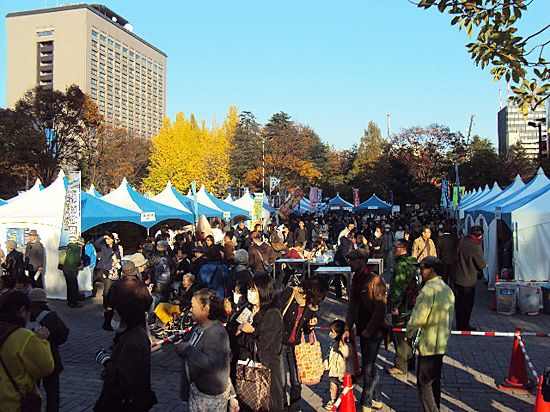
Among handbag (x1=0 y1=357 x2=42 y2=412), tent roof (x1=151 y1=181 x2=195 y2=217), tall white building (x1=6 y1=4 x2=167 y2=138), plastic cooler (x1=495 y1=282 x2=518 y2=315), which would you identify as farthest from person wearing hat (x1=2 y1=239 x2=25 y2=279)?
tall white building (x1=6 y1=4 x2=167 y2=138)

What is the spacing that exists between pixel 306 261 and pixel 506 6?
6.97m

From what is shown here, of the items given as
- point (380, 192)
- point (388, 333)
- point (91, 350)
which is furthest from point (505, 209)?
point (380, 192)

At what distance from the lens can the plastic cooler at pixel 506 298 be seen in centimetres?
1001

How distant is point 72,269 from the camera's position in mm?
11000

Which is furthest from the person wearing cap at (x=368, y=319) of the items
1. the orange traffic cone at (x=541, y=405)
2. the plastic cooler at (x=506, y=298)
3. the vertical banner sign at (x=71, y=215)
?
the vertical banner sign at (x=71, y=215)

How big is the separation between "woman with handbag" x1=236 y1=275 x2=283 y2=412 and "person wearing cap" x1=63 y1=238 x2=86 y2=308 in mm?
7965

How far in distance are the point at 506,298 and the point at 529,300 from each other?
1.52ft

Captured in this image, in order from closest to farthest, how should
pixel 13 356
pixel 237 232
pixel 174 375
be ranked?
pixel 13 356, pixel 174 375, pixel 237 232

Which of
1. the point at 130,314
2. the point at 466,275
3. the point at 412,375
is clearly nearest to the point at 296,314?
the point at 130,314

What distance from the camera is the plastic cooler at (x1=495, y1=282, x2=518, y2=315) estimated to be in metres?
10.0

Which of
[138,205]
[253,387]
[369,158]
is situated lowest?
[253,387]

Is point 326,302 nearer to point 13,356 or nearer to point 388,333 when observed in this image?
point 388,333

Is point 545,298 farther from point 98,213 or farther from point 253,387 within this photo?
point 98,213

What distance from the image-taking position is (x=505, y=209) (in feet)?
38.2
